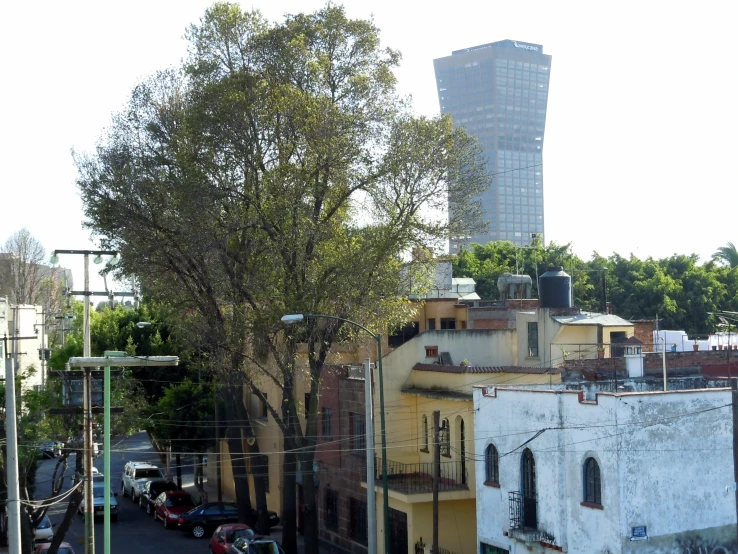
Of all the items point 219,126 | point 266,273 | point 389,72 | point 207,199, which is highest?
point 389,72

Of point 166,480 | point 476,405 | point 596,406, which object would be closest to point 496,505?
point 476,405

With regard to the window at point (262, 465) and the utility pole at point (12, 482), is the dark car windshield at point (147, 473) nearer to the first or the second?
the window at point (262, 465)

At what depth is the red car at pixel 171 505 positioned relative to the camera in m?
42.3

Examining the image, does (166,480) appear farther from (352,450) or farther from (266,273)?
(266,273)

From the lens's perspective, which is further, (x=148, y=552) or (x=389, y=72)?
(x=148, y=552)

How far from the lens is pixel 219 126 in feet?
104

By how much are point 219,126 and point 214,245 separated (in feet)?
12.7

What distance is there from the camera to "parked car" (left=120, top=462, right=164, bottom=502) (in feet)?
167

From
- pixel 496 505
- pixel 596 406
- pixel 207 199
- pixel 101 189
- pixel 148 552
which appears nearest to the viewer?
pixel 596 406

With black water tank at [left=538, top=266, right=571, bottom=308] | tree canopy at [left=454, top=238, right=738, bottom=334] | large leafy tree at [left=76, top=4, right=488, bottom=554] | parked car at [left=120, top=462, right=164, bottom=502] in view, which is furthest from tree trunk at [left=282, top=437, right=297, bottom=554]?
tree canopy at [left=454, top=238, right=738, bottom=334]

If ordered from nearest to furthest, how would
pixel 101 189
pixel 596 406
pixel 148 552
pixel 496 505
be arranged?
pixel 596 406 < pixel 496 505 < pixel 101 189 < pixel 148 552

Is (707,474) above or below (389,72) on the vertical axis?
below

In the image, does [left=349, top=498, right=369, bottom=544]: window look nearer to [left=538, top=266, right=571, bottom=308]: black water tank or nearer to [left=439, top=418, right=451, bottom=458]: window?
[left=439, top=418, right=451, bottom=458]: window

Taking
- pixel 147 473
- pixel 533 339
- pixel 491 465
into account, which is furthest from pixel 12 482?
pixel 147 473
